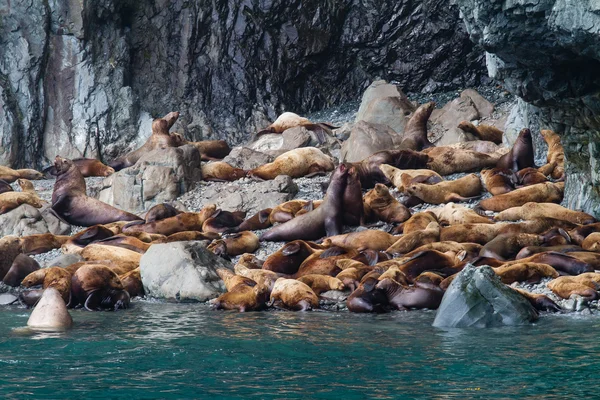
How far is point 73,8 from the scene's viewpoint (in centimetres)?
2428

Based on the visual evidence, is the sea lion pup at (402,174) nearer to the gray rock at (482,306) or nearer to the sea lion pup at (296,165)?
the sea lion pup at (296,165)

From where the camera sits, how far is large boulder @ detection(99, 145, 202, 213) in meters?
16.5

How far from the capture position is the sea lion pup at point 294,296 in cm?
919

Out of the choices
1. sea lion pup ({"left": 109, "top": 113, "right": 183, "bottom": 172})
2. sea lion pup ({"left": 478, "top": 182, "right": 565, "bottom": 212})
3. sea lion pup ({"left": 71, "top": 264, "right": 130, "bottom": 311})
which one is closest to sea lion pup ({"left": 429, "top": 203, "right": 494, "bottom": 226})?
sea lion pup ({"left": 478, "top": 182, "right": 565, "bottom": 212})

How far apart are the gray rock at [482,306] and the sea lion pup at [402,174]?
7428 mm

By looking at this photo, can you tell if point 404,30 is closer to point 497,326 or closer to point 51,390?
point 497,326

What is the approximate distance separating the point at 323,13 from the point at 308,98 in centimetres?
271

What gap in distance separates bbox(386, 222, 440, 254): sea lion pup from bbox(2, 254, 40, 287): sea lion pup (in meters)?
4.88

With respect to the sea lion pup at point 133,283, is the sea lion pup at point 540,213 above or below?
above

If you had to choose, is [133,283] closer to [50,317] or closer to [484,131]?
[50,317]

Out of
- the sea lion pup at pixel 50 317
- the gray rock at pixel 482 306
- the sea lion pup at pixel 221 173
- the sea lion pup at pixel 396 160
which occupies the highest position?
the sea lion pup at pixel 396 160

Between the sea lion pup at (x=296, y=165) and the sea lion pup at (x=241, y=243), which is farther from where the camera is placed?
the sea lion pup at (x=296, y=165)

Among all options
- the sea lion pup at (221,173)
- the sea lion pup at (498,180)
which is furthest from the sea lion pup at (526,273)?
the sea lion pup at (221,173)

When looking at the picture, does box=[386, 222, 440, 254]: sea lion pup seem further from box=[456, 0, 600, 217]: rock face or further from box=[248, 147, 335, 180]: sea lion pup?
box=[248, 147, 335, 180]: sea lion pup
